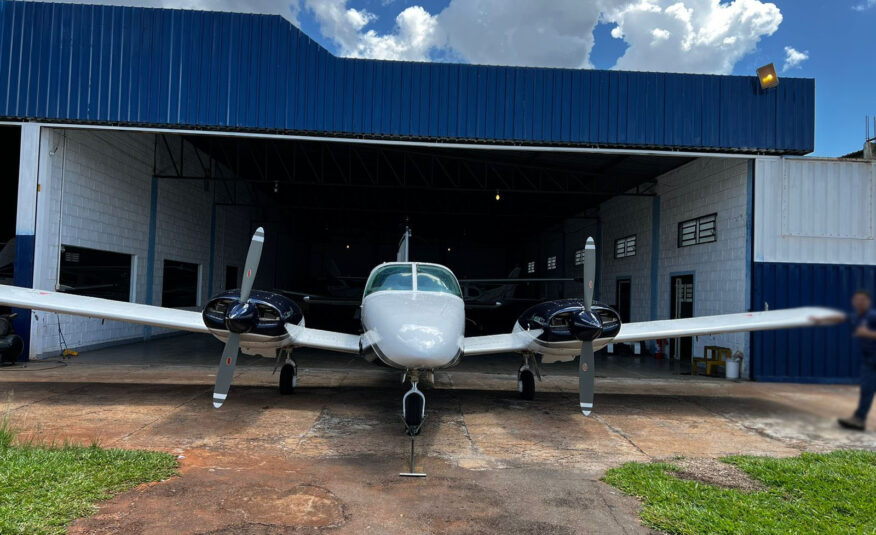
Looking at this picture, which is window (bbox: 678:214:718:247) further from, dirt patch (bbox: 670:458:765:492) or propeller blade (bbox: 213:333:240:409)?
propeller blade (bbox: 213:333:240:409)

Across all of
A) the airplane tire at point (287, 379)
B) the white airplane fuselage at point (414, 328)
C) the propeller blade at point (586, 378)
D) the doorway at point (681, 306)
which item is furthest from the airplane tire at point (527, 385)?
the doorway at point (681, 306)

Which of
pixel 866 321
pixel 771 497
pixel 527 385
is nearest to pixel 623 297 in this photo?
pixel 527 385

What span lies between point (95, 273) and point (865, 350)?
59.8ft

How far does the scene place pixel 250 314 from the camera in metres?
7.42

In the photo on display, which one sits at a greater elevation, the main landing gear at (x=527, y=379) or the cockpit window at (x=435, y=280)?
the cockpit window at (x=435, y=280)

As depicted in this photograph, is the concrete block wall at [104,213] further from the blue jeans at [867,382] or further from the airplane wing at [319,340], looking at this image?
Answer: the blue jeans at [867,382]

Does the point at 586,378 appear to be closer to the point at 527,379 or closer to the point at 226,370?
the point at 527,379

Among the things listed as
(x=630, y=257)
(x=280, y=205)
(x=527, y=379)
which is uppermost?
(x=280, y=205)

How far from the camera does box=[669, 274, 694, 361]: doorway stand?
16.2 metres

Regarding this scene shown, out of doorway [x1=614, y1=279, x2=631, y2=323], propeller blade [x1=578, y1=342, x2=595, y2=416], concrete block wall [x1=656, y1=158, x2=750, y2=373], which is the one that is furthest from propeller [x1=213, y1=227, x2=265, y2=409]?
doorway [x1=614, y1=279, x2=631, y2=323]

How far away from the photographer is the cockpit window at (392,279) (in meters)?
7.71

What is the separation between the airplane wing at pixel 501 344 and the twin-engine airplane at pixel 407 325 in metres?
0.02

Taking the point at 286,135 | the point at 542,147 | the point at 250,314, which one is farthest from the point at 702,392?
the point at 286,135

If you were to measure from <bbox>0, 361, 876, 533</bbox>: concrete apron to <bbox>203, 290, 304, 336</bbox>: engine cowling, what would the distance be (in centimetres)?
151
